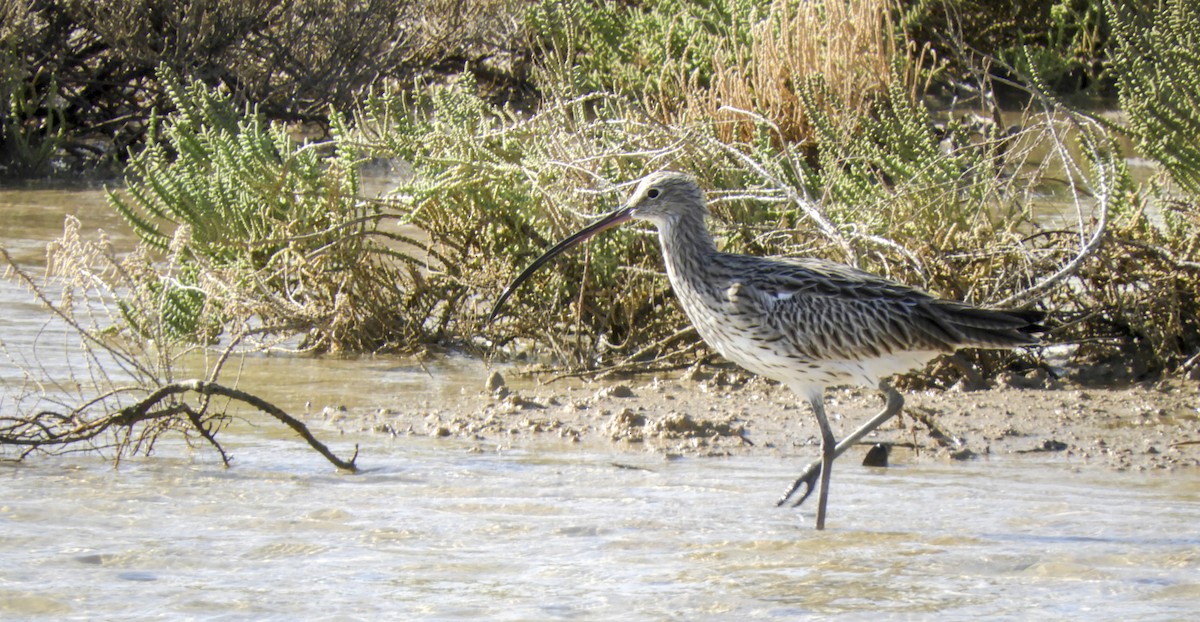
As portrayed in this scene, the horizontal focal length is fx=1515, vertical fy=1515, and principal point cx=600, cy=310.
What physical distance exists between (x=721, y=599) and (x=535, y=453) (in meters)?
1.92

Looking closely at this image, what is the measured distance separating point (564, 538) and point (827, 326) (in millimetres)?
1277

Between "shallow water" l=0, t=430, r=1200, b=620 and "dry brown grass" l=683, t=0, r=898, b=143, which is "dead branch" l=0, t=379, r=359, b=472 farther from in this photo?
"dry brown grass" l=683, t=0, r=898, b=143

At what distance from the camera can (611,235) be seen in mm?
7551

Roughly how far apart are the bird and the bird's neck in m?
0.06

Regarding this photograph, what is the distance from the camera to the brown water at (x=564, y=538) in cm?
446

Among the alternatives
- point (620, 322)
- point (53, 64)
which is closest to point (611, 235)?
point (620, 322)

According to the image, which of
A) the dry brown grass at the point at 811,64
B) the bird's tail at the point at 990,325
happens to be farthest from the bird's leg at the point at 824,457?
the dry brown grass at the point at 811,64

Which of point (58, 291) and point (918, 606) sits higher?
point (58, 291)

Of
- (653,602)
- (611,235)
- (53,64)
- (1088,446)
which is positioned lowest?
(653,602)

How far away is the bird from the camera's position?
5.56 meters

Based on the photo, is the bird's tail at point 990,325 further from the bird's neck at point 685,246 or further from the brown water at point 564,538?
the bird's neck at point 685,246

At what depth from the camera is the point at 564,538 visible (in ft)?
16.7

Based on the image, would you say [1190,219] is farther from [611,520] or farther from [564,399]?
[611,520]

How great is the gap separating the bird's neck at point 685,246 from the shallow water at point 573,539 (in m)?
0.81
